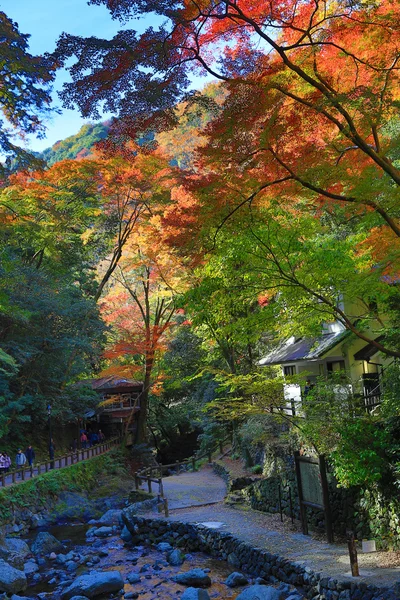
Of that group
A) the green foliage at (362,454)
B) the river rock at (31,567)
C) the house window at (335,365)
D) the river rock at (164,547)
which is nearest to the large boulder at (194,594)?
the green foliage at (362,454)

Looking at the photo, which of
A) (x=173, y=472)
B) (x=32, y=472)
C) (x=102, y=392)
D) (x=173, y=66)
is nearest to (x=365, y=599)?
(x=173, y=66)

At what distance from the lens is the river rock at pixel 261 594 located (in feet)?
34.2

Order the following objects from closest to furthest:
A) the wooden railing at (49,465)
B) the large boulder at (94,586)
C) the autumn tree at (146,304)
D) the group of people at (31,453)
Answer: the large boulder at (94,586)
the wooden railing at (49,465)
the group of people at (31,453)
the autumn tree at (146,304)

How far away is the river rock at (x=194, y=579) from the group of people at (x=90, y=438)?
18805 millimetres

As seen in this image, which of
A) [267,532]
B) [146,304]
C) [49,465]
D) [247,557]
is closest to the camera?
[247,557]

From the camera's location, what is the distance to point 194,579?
1272 centimetres

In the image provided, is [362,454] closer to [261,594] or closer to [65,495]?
[261,594]

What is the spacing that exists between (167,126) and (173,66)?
45.5 inches

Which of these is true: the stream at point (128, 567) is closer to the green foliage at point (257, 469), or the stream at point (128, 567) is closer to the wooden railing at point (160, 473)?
the wooden railing at point (160, 473)

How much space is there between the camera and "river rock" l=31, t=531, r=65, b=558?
52.2 ft

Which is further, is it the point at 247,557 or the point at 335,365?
the point at 335,365

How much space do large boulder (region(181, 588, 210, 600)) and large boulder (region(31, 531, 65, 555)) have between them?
20.5ft

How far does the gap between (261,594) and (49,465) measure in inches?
616

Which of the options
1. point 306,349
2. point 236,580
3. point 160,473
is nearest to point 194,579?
point 236,580
